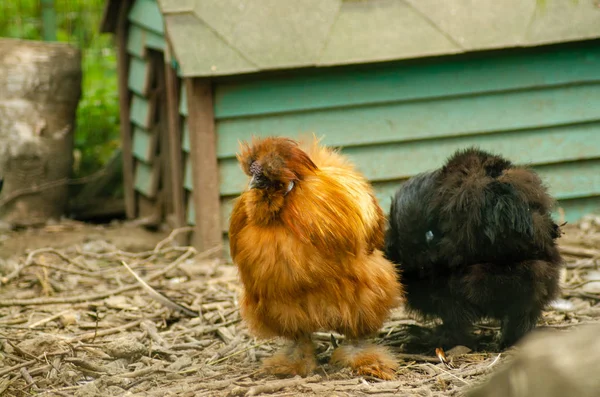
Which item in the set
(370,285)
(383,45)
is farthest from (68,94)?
(370,285)

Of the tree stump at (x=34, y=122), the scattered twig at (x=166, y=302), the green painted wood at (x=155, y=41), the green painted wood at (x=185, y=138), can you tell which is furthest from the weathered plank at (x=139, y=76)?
the scattered twig at (x=166, y=302)

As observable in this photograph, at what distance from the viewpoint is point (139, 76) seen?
27.5 ft

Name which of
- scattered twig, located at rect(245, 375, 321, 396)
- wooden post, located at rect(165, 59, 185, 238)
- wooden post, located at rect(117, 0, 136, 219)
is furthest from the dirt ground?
wooden post, located at rect(117, 0, 136, 219)

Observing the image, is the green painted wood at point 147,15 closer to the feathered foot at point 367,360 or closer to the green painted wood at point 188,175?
the green painted wood at point 188,175

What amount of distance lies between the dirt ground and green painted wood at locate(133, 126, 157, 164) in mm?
1216

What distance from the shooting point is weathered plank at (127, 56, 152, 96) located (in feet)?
26.6

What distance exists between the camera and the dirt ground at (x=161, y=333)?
13.2 feet

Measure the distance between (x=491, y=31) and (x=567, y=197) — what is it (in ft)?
4.99

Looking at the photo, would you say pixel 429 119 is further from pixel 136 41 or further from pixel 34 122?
pixel 34 122

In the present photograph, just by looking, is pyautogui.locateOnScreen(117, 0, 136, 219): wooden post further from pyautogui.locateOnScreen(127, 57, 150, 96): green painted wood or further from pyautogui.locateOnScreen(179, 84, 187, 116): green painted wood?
pyautogui.locateOnScreen(179, 84, 187, 116): green painted wood

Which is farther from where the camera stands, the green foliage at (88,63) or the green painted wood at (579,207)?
the green foliage at (88,63)

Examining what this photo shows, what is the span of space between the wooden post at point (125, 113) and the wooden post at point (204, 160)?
8.27 feet

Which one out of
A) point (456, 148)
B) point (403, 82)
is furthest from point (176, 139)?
point (456, 148)

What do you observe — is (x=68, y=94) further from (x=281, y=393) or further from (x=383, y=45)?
(x=281, y=393)
